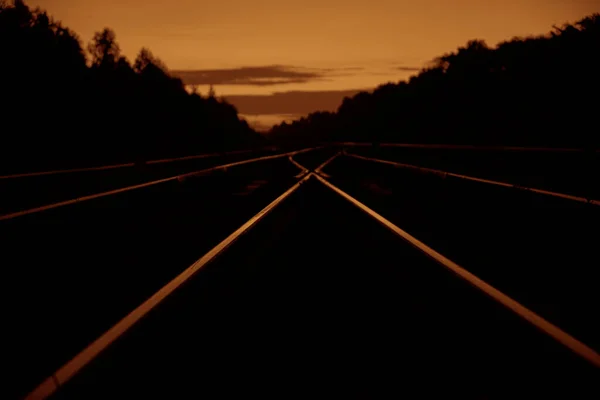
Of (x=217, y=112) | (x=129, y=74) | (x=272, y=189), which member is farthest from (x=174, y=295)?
(x=217, y=112)

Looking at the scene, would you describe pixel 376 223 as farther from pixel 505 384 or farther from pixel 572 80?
pixel 572 80

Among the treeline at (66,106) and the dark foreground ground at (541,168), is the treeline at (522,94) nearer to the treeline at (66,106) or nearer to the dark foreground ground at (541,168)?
the dark foreground ground at (541,168)

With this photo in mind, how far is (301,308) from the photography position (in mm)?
5148

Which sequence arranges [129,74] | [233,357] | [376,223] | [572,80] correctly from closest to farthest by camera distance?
1. [233,357]
2. [376,223]
3. [572,80]
4. [129,74]

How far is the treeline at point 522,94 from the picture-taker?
41.0m

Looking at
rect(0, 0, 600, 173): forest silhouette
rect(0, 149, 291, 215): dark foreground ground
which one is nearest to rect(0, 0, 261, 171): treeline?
rect(0, 0, 600, 173): forest silhouette

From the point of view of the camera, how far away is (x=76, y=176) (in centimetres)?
2500

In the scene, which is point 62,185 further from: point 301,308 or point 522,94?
point 522,94

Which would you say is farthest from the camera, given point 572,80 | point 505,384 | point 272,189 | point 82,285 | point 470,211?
point 572,80

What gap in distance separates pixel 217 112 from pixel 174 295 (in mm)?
130763

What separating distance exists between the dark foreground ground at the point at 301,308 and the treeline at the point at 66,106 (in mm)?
26139

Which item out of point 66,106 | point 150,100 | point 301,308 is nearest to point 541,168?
point 301,308

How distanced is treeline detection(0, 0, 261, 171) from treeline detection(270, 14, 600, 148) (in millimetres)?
26405

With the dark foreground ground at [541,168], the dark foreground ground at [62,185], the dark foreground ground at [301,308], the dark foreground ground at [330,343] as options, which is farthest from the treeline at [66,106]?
the dark foreground ground at [330,343]
